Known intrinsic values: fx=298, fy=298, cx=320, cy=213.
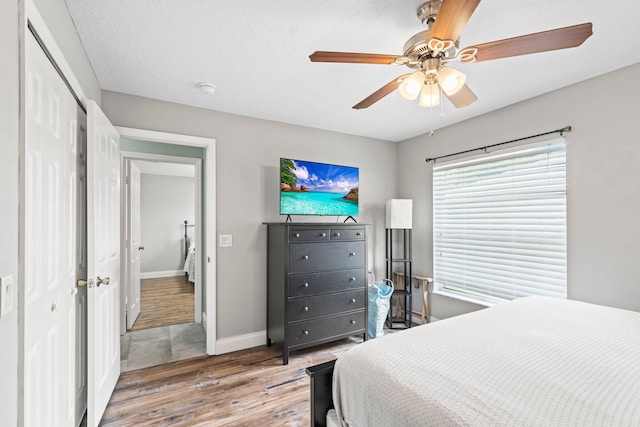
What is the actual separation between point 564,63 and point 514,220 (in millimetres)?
1322

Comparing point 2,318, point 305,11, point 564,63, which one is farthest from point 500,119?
point 2,318

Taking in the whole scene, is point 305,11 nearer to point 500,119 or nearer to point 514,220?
point 500,119

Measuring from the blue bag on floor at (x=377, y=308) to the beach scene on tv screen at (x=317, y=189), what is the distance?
0.91 meters

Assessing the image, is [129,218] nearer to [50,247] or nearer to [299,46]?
[50,247]

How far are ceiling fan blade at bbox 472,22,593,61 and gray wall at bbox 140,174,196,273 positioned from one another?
682 cm

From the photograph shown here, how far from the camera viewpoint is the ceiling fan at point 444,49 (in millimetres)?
1180

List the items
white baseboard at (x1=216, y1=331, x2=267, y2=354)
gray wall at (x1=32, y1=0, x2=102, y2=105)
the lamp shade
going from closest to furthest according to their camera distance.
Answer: gray wall at (x1=32, y1=0, x2=102, y2=105) < white baseboard at (x1=216, y1=331, x2=267, y2=354) < the lamp shade

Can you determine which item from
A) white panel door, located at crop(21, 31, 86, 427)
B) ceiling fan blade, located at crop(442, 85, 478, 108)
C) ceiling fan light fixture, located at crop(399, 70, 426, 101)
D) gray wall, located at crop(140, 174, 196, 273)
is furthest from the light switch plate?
gray wall, located at crop(140, 174, 196, 273)

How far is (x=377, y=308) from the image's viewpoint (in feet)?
10.6

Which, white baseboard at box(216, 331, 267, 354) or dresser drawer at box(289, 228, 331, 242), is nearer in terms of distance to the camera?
dresser drawer at box(289, 228, 331, 242)

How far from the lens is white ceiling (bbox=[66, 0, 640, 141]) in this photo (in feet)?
5.03

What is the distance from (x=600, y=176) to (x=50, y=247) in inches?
136

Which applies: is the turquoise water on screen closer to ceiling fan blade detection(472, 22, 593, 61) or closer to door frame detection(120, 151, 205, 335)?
door frame detection(120, 151, 205, 335)

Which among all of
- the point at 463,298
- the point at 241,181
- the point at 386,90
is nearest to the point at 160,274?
the point at 241,181
